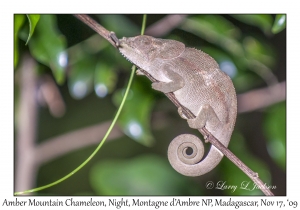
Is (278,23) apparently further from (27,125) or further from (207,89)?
(27,125)

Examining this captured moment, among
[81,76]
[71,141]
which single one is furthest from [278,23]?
[71,141]

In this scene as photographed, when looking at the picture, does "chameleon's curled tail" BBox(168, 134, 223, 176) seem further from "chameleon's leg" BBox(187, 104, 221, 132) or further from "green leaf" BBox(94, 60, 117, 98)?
"green leaf" BBox(94, 60, 117, 98)

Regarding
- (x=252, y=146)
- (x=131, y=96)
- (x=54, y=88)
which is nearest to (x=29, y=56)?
(x=54, y=88)

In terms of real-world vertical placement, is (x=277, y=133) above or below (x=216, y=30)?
below

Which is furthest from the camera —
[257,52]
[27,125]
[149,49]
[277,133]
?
[27,125]

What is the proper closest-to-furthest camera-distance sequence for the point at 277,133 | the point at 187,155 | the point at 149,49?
the point at 187,155
the point at 149,49
the point at 277,133

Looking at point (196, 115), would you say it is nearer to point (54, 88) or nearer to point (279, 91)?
point (279, 91)
